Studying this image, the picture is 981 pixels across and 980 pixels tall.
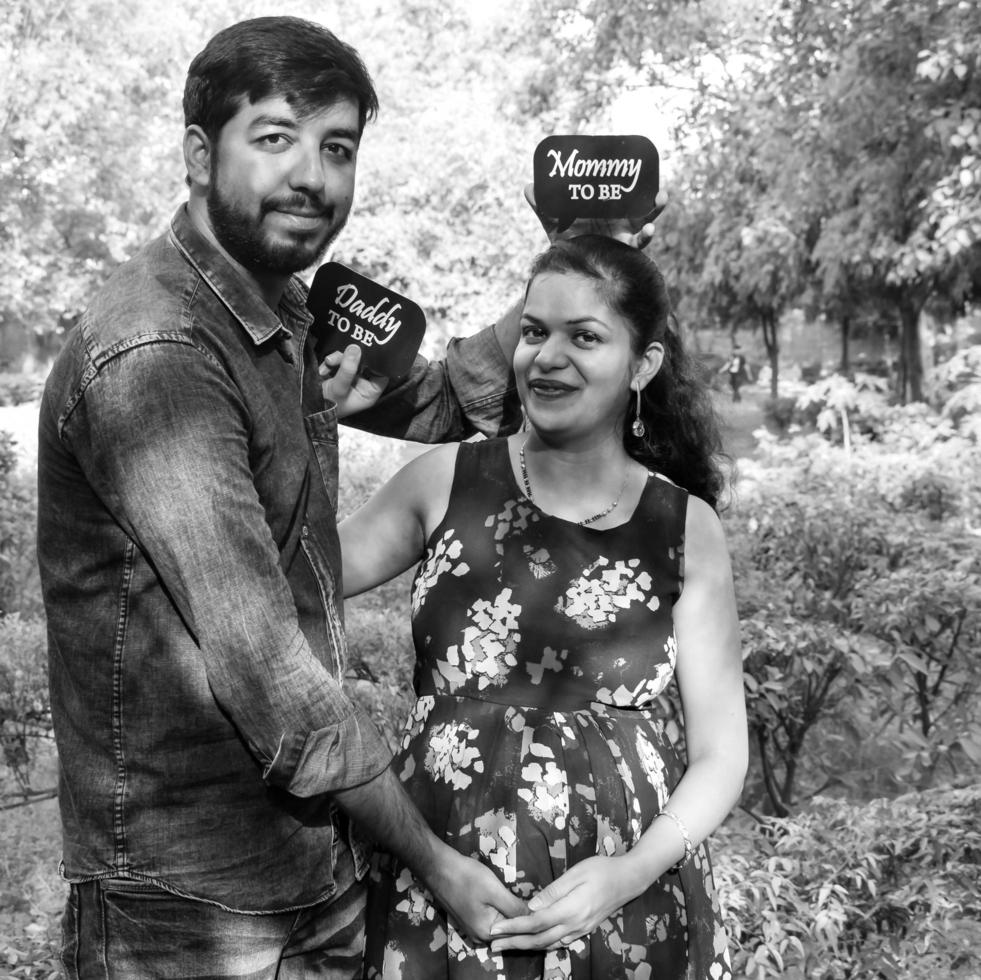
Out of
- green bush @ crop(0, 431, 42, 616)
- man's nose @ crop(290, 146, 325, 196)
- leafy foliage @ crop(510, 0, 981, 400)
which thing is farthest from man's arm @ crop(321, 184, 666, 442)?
leafy foliage @ crop(510, 0, 981, 400)

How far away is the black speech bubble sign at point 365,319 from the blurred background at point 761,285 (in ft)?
3.14

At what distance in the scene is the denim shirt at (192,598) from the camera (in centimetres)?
150

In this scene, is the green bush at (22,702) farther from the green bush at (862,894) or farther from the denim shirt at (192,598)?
the denim shirt at (192,598)

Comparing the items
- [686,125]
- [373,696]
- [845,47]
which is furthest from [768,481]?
[686,125]

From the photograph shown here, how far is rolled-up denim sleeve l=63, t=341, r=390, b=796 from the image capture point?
1487mm

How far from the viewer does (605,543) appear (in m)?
2.17

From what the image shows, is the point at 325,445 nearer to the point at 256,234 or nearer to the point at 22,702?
the point at 256,234

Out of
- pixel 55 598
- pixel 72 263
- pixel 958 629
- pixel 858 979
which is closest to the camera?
pixel 55 598

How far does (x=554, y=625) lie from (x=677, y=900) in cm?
49

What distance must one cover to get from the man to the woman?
205 millimetres

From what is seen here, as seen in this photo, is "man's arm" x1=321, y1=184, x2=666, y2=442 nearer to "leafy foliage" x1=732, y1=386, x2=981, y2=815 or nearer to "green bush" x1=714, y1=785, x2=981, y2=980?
"green bush" x1=714, y1=785, x2=981, y2=980

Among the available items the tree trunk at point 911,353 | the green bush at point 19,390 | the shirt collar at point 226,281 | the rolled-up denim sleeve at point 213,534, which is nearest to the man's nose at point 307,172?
the shirt collar at point 226,281

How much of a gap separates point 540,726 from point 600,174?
1032mm

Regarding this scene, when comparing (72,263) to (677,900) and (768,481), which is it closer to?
(768,481)
